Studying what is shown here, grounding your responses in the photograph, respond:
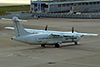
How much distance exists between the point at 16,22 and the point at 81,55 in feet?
35.3

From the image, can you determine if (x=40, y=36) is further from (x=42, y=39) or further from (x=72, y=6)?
(x=72, y=6)

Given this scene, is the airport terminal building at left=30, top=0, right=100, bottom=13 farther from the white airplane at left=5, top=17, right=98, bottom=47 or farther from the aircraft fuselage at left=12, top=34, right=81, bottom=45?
the white airplane at left=5, top=17, right=98, bottom=47

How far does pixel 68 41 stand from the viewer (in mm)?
39750

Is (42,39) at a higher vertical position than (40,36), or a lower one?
lower

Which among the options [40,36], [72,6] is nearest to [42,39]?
[40,36]

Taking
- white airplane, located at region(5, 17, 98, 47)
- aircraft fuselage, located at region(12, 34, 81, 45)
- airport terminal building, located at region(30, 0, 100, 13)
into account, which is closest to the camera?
white airplane, located at region(5, 17, 98, 47)

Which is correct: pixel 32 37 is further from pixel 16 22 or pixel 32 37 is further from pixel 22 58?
pixel 22 58

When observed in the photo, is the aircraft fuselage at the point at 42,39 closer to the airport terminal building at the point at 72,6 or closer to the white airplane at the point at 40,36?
the white airplane at the point at 40,36

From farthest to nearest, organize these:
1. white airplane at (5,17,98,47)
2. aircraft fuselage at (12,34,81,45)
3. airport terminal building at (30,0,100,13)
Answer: airport terminal building at (30,0,100,13)
aircraft fuselage at (12,34,81,45)
white airplane at (5,17,98,47)

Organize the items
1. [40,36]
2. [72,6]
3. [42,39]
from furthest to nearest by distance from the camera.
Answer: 1. [72,6]
2. [42,39]
3. [40,36]

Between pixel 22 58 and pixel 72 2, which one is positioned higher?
pixel 72 2

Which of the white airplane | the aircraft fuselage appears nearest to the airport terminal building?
the aircraft fuselage

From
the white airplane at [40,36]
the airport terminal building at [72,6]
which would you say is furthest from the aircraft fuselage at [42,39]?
the airport terminal building at [72,6]

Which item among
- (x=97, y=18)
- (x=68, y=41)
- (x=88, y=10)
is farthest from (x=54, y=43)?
(x=88, y=10)
